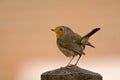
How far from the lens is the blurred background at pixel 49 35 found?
223 centimetres

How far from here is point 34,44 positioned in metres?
2.29

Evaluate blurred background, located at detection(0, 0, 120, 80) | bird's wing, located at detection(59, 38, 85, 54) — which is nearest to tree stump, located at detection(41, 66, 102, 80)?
bird's wing, located at detection(59, 38, 85, 54)

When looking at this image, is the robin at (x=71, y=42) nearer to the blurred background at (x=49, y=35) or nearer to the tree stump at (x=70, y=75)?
the tree stump at (x=70, y=75)

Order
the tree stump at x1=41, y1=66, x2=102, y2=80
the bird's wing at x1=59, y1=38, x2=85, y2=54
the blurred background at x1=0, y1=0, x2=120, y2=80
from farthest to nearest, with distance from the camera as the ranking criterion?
the blurred background at x1=0, y1=0, x2=120, y2=80
the bird's wing at x1=59, y1=38, x2=85, y2=54
the tree stump at x1=41, y1=66, x2=102, y2=80

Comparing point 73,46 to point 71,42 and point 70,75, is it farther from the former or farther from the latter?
point 70,75

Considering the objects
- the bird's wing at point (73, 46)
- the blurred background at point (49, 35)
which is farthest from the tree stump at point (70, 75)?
the blurred background at point (49, 35)

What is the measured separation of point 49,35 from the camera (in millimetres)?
2287

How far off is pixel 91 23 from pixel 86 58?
0.29 metres

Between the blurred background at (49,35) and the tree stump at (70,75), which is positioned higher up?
the blurred background at (49,35)


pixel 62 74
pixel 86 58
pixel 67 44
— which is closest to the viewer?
pixel 62 74

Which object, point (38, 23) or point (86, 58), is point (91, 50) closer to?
point (86, 58)

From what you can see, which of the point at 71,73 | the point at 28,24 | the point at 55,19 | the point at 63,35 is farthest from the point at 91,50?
the point at 71,73

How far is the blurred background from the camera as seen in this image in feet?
7.30

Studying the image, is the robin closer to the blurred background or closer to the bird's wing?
the bird's wing
